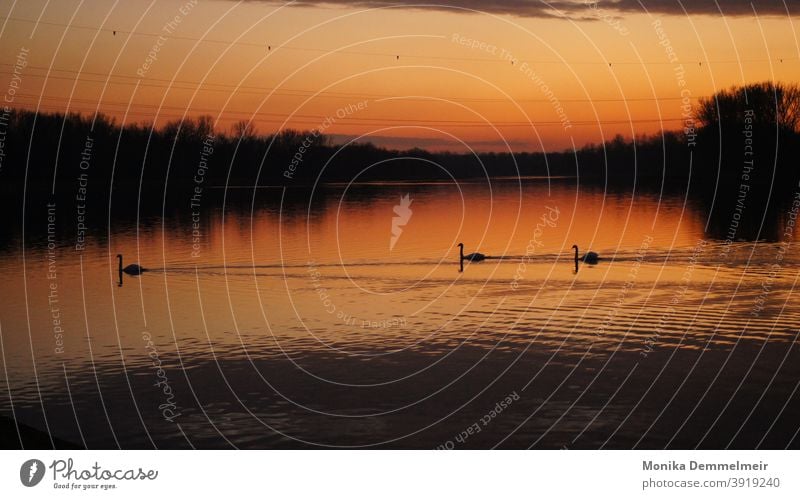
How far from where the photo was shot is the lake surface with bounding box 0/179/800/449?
87.9 feet

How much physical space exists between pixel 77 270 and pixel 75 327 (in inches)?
921

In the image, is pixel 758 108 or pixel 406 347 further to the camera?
pixel 758 108

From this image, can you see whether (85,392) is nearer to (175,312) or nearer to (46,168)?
(175,312)

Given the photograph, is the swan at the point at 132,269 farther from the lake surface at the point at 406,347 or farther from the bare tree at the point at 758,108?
the bare tree at the point at 758,108

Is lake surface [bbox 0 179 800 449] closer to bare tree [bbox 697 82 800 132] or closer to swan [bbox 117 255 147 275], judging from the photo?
swan [bbox 117 255 147 275]

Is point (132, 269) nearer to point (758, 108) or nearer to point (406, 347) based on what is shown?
point (406, 347)

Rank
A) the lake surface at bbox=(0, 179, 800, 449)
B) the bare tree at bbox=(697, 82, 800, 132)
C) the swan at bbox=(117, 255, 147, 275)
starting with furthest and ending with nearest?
the bare tree at bbox=(697, 82, 800, 132), the swan at bbox=(117, 255, 147, 275), the lake surface at bbox=(0, 179, 800, 449)

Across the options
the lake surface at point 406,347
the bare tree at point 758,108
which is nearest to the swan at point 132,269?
the lake surface at point 406,347

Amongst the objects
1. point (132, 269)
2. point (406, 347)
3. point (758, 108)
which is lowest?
point (406, 347)

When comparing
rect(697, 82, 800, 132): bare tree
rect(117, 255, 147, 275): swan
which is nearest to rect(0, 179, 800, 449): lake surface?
rect(117, 255, 147, 275): swan

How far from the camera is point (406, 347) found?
37625 mm

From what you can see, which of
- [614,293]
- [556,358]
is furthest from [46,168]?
[556,358]

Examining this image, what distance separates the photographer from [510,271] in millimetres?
61844

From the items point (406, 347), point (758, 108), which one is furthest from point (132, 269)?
point (758, 108)
